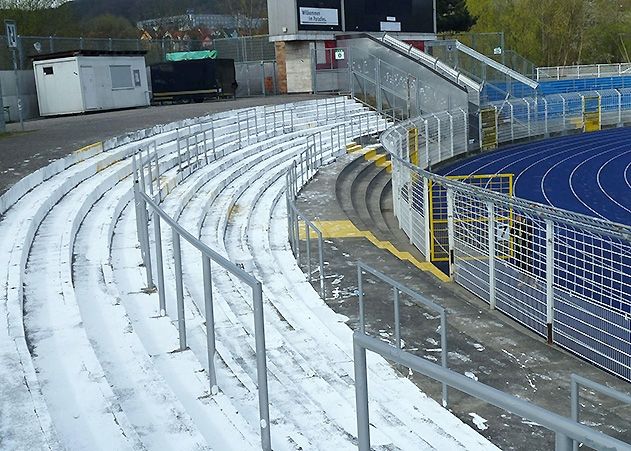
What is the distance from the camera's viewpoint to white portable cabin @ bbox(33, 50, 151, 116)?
26.7 meters

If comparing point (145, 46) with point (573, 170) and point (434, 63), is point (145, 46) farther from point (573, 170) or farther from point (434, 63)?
point (573, 170)

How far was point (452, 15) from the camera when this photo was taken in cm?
6044

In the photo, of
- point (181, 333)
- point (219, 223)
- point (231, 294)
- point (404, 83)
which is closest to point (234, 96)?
point (404, 83)

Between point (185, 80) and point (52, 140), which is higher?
point (185, 80)

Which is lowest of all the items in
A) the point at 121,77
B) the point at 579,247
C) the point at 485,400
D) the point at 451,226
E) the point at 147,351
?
the point at 579,247

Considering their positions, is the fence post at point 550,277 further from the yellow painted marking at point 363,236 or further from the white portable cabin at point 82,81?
the white portable cabin at point 82,81

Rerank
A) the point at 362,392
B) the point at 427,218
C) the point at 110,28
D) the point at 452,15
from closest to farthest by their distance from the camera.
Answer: the point at 362,392, the point at 427,218, the point at 110,28, the point at 452,15

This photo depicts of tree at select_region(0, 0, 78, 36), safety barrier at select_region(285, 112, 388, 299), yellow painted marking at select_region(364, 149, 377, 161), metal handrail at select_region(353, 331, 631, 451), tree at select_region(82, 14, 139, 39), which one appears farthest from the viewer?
tree at select_region(82, 14, 139, 39)

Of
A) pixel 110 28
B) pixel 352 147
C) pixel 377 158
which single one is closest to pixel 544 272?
pixel 377 158

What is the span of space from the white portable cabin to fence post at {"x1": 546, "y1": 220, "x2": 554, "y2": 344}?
2194 centimetres

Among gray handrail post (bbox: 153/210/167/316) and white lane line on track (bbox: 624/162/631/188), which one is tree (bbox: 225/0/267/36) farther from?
gray handrail post (bbox: 153/210/167/316)

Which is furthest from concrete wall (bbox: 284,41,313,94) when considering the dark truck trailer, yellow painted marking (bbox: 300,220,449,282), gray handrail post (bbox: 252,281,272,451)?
gray handrail post (bbox: 252,281,272,451)

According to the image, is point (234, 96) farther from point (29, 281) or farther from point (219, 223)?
point (29, 281)

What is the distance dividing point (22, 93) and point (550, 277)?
2475 centimetres
